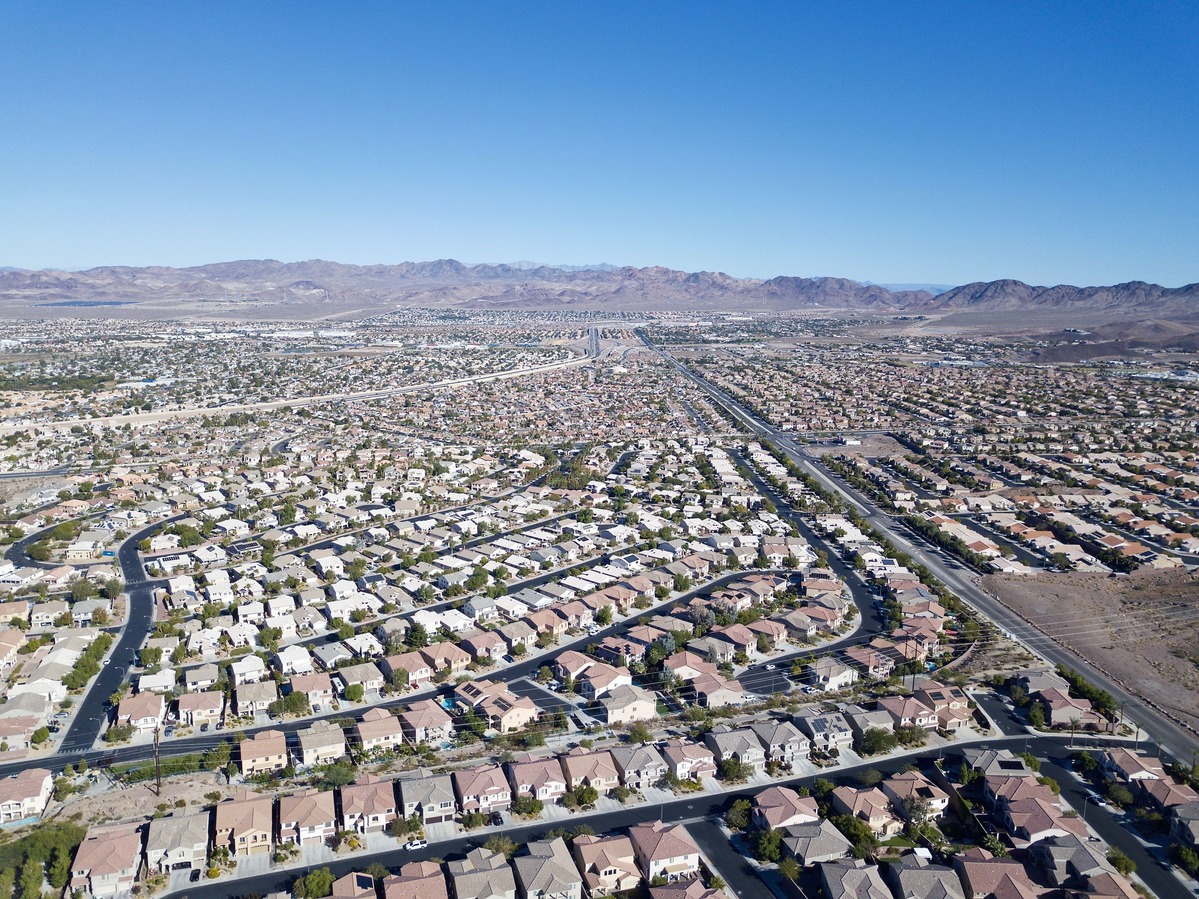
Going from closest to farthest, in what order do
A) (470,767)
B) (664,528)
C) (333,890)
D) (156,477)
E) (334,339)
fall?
(333,890)
(470,767)
(664,528)
(156,477)
(334,339)

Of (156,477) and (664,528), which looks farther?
(156,477)

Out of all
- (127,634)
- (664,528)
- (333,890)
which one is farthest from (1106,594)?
(127,634)

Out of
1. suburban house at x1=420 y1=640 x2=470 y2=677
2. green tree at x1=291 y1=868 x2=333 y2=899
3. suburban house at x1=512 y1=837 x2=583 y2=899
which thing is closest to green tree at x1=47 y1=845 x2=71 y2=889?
green tree at x1=291 y1=868 x2=333 y2=899

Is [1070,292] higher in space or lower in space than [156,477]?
higher

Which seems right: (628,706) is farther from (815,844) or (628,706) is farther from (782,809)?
(815,844)

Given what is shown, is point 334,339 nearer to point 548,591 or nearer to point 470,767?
point 548,591

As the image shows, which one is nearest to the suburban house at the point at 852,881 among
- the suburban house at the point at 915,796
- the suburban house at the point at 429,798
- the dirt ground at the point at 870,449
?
the suburban house at the point at 915,796

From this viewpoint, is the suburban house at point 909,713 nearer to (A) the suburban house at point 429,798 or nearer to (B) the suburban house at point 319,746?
(A) the suburban house at point 429,798
